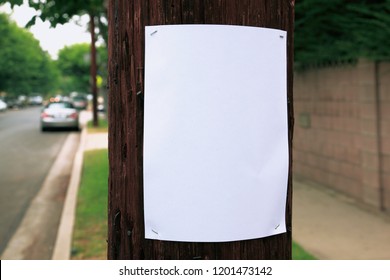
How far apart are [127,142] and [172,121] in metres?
0.19

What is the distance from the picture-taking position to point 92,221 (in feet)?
22.6

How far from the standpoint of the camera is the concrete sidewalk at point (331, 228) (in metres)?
5.39

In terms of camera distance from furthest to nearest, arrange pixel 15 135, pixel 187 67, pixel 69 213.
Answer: pixel 15 135 → pixel 69 213 → pixel 187 67

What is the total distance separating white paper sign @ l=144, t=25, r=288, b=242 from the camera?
153 centimetres

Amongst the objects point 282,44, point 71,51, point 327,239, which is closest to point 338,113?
point 327,239

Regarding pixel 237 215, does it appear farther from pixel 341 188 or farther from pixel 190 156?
pixel 341 188

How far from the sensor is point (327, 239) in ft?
19.0

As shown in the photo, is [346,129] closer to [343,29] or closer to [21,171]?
[343,29]

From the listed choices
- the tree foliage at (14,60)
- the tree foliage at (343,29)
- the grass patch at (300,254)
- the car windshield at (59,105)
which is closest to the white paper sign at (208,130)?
the grass patch at (300,254)

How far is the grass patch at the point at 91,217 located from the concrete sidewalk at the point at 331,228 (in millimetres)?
112

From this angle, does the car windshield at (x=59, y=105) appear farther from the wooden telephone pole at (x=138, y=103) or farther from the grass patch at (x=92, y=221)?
the wooden telephone pole at (x=138, y=103)

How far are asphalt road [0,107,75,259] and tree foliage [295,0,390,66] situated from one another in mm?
4723

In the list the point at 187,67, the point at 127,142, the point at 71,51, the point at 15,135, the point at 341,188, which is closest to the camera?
the point at 187,67

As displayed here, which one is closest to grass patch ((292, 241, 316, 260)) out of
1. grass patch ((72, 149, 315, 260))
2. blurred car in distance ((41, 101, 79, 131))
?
grass patch ((72, 149, 315, 260))
